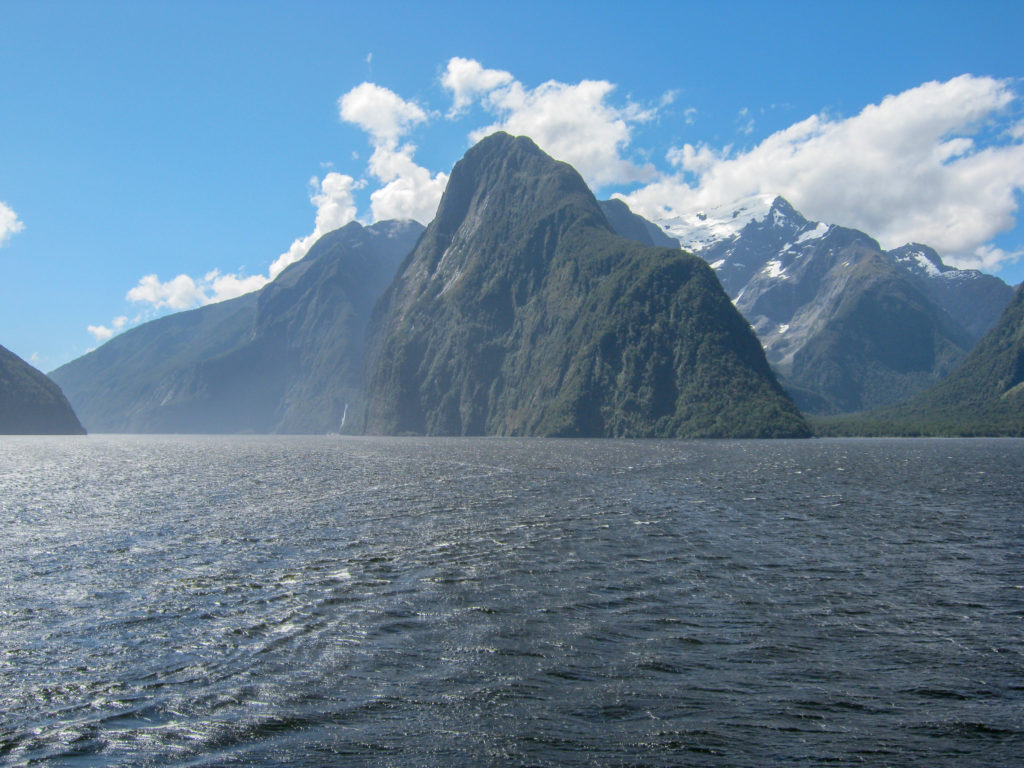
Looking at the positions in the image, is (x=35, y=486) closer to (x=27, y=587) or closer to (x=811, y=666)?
(x=27, y=587)

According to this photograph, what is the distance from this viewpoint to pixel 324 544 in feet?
144

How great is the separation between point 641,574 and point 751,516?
22691mm

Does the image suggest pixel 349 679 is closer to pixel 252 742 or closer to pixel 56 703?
pixel 252 742

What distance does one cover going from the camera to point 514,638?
26.0 metres

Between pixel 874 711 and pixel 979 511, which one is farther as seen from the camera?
pixel 979 511

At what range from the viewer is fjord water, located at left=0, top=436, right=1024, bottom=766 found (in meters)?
18.3

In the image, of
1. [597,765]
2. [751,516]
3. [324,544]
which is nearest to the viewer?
[597,765]

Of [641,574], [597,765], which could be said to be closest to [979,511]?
[641,574]

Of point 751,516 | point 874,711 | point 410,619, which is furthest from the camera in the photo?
point 751,516

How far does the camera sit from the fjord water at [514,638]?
720 inches

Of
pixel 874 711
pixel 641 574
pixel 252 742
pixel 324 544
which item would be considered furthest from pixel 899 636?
pixel 324 544

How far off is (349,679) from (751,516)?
3981cm

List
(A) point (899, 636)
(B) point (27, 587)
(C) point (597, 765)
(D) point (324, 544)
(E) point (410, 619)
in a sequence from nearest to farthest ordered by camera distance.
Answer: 1. (C) point (597, 765)
2. (A) point (899, 636)
3. (E) point (410, 619)
4. (B) point (27, 587)
5. (D) point (324, 544)

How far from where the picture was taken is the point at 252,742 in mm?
18141
